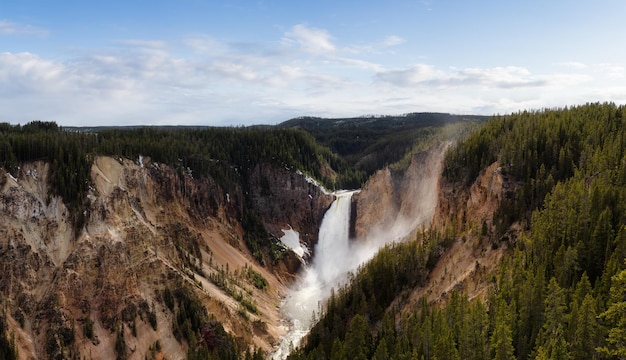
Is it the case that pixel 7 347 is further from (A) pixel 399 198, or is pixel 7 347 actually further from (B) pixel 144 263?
(A) pixel 399 198

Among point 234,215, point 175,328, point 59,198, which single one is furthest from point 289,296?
point 59,198

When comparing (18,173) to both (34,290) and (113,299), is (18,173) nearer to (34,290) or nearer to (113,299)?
(34,290)

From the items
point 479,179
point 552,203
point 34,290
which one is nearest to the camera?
point 552,203

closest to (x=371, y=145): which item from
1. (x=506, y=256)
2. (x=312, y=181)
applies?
(x=312, y=181)

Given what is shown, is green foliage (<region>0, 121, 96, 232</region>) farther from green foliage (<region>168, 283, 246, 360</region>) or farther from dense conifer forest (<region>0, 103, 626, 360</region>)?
green foliage (<region>168, 283, 246, 360</region>)

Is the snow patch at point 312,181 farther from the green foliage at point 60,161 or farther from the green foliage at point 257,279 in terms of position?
the green foliage at point 60,161

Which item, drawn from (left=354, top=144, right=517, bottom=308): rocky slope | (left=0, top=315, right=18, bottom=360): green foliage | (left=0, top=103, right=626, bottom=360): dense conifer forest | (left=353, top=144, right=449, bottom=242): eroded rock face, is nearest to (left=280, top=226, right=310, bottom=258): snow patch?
(left=0, top=103, right=626, bottom=360): dense conifer forest
